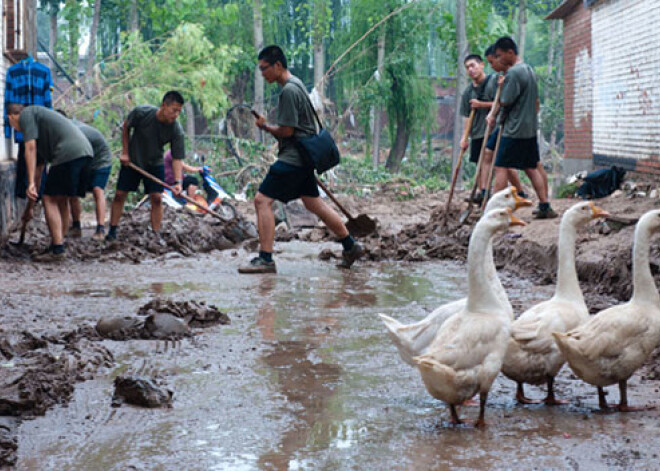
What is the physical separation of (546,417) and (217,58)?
67.2 ft

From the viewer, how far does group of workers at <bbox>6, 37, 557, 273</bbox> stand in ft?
31.3

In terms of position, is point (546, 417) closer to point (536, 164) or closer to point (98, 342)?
point (98, 342)

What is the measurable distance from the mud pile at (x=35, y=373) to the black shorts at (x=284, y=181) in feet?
12.9

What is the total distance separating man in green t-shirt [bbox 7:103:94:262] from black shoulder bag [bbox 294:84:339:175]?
2.91 meters

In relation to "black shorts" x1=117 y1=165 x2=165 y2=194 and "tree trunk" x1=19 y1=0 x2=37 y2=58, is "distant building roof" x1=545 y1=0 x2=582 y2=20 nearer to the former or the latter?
"tree trunk" x1=19 y1=0 x2=37 y2=58

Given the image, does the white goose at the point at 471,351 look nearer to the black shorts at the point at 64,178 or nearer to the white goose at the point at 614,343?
the white goose at the point at 614,343

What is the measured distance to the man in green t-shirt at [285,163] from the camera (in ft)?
30.7

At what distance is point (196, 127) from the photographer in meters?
38.0

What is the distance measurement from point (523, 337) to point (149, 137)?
7.90 m

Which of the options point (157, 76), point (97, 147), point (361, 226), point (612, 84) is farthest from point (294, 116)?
point (157, 76)

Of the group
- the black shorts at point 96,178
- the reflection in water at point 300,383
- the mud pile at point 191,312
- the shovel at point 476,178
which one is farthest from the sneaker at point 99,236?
the reflection in water at point 300,383

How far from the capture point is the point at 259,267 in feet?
31.6

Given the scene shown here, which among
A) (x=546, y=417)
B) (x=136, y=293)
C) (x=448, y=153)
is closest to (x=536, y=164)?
(x=136, y=293)

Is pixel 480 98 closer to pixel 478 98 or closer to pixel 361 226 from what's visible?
pixel 478 98
